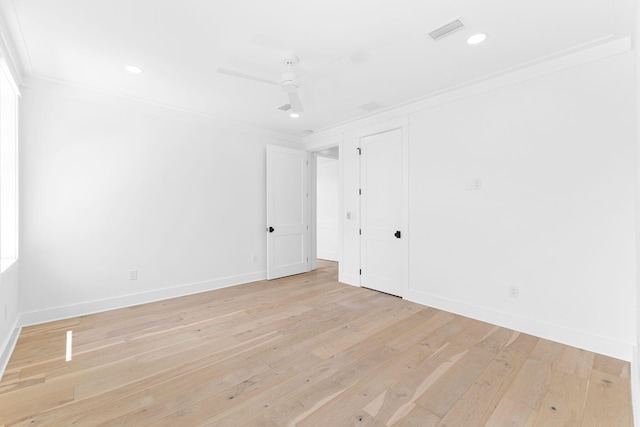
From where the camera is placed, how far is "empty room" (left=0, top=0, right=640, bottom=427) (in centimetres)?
195

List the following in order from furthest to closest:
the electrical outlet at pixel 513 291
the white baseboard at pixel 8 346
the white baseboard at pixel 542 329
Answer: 1. the electrical outlet at pixel 513 291
2. the white baseboard at pixel 542 329
3. the white baseboard at pixel 8 346

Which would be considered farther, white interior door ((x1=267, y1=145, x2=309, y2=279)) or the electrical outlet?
white interior door ((x1=267, y1=145, x2=309, y2=279))

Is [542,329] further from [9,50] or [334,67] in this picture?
[9,50]

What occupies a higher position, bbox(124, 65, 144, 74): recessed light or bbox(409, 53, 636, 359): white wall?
bbox(124, 65, 144, 74): recessed light

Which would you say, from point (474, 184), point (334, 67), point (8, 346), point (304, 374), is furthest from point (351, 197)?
point (8, 346)

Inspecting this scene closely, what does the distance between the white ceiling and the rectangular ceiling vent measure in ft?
0.15

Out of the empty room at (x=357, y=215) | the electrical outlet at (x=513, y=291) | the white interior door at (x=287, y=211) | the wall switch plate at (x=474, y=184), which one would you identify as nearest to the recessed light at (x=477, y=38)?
the empty room at (x=357, y=215)

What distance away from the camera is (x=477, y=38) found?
234cm

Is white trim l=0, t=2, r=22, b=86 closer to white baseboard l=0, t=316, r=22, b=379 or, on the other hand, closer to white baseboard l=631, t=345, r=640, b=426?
white baseboard l=0, t=316, r=22, b=379

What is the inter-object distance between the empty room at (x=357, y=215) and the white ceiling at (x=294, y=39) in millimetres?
21

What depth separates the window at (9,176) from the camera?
2758mm

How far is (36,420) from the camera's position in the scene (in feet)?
5.43

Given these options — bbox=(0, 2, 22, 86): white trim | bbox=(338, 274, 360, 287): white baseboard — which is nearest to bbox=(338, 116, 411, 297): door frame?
bbox=(338, 274, 360, 287): white baseboard

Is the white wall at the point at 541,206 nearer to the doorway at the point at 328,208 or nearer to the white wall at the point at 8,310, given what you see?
the doorway at the point at 328,208
